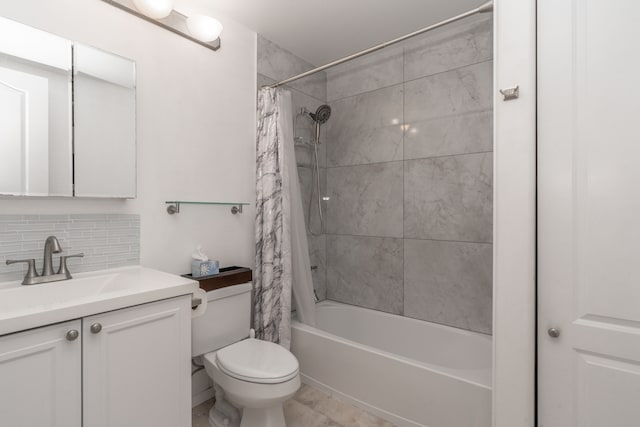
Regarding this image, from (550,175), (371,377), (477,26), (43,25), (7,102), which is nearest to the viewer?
(550,175)

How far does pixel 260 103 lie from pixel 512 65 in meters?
1.54

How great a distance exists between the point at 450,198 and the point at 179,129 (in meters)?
1.87

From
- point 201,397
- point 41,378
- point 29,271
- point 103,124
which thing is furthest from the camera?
point 201,397

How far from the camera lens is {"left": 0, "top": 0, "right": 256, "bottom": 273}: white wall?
1.48 metres

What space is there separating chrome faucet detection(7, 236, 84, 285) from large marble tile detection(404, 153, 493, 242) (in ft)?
Result: 6.94

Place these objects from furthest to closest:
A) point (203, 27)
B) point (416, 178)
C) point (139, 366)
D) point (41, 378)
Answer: point (416, 178) < point (203, 27) < point (139, 366) < point (41, 378)

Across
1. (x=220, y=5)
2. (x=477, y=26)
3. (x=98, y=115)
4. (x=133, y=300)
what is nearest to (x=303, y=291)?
(x=133, y=300)

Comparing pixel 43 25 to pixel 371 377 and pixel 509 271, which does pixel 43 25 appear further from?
pixel 371 377

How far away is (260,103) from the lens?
2.18 metres

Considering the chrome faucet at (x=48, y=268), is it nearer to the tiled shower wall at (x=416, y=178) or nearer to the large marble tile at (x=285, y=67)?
the large marble tile at (x=285, y=67)

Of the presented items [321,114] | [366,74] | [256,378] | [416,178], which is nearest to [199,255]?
[256,378]

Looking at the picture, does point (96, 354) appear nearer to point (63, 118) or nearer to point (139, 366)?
point (139, 366)

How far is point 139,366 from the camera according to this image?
1148 millimetres

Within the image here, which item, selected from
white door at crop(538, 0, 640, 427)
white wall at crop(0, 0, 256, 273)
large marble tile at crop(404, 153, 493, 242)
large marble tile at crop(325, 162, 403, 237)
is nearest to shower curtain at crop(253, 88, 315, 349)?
white wall at crop(0, 0, 256, 273)
